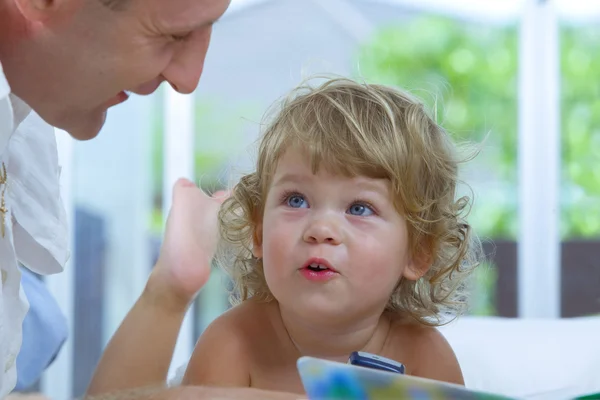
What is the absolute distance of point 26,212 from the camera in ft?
4.64

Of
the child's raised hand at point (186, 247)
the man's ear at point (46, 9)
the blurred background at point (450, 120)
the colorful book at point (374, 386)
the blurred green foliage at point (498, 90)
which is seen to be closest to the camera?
the colorful book at point (374, 386)

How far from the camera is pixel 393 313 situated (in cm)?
152

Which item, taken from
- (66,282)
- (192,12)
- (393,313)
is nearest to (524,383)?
(393,313)

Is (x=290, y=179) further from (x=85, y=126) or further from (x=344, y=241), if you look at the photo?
(x=85, y=126)

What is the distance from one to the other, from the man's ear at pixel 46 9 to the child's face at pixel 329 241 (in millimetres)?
440

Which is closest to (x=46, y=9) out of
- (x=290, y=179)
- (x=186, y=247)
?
(x=290, y=179)

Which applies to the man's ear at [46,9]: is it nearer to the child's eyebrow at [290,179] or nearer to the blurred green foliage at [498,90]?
the child's eyebrow at [290,179]

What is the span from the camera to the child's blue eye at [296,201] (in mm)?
1321

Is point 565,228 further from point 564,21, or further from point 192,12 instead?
point 192,12

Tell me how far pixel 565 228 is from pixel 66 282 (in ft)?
8.18

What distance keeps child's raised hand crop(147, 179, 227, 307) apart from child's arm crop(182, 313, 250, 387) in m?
0.31

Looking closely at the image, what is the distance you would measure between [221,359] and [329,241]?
0.99 feet

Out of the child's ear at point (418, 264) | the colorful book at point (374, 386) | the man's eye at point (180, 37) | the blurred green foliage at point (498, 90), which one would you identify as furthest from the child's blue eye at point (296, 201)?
the blurred green foliage at point (498, 90)

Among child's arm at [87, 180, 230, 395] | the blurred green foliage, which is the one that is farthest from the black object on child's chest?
the blurred green foliage
